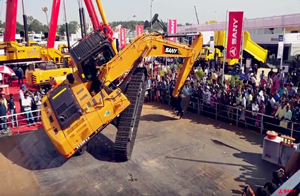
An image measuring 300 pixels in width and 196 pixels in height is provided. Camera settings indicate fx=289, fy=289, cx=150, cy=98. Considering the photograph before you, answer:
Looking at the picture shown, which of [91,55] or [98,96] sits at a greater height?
[91,55]

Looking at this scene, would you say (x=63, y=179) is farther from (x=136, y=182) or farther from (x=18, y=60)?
(x=18, y=60)

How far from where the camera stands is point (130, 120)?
10.2m

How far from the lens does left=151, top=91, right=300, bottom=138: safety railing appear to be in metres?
11.0

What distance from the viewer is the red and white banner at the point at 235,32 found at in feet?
Result: 49.5

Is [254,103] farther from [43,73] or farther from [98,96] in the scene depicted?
[43,73]

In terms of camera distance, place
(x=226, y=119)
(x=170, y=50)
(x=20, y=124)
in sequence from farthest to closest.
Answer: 1. (x=20, y=124)
2. (x=226, y=119)
3. (x=170, y=50)

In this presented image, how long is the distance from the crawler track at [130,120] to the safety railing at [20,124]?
17.0ft

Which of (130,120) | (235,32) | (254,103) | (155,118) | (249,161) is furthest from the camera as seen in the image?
(235,32)

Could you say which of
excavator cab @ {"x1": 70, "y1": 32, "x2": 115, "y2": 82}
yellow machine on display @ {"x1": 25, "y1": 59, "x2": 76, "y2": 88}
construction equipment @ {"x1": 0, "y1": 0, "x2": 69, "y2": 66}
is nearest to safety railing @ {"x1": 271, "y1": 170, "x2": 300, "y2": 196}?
excavator cab @ {"x1": 70, "y1": 32, "x2": 115, "y2": 82}

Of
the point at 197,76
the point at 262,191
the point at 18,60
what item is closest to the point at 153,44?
the point at 262,191

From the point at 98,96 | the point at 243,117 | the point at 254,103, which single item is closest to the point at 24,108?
the point at 98,96

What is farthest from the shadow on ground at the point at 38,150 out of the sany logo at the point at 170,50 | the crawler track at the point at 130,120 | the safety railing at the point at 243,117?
the safety railing at the point at 243,117

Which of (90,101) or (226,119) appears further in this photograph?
(226,119)

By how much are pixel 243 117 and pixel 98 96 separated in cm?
674
